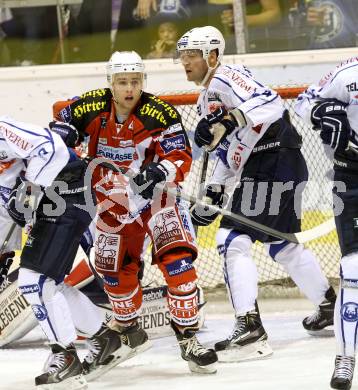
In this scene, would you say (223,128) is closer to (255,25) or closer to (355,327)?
(355,327)

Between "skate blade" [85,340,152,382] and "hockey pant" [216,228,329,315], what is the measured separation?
1.27 ft

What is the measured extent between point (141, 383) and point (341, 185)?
1008 millimetres

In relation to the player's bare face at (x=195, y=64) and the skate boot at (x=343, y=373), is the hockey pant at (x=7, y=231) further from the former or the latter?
the skate boot at (x=343, y=373)

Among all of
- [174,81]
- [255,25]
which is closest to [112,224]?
[174,81]

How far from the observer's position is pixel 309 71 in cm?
623

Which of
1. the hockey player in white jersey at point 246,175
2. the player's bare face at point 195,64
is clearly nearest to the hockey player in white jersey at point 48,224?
the hockey player in white jersey at point 246,175

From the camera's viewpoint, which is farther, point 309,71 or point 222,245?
point 309,71

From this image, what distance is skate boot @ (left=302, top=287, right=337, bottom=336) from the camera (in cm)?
487

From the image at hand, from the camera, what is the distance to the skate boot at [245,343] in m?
4.60

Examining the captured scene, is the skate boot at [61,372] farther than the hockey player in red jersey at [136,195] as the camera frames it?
No

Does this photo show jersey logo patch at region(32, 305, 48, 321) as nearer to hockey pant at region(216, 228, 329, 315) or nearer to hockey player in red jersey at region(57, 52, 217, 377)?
hockey player in red jersey at region(57, 52, 217, 377)

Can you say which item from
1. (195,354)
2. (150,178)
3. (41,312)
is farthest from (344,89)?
(41,312)

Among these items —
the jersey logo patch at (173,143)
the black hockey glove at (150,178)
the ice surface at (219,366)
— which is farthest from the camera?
the jersey logo patch at (173,143)

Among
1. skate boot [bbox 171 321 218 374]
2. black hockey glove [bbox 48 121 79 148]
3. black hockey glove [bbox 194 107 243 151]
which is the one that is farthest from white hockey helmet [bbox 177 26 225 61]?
skate boot [bbox 171 321 218 374]
